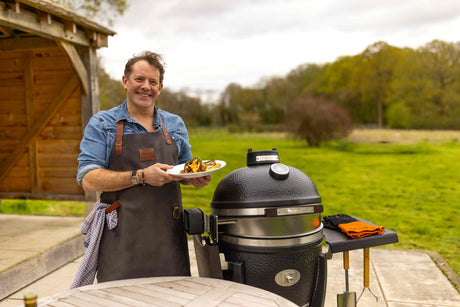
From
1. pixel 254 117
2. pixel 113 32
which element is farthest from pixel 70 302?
pixel 254 117

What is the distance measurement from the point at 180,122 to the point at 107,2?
11.6m

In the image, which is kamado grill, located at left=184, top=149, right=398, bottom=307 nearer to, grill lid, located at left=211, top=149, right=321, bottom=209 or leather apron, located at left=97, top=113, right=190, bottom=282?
grill lid, located at left=211, top=149, right=321, bottom=209

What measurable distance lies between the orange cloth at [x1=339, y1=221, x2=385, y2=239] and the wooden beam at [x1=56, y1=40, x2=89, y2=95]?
11.6 feet

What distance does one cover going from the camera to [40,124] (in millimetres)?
4891

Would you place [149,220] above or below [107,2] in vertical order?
below

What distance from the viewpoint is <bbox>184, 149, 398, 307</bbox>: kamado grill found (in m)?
1.77

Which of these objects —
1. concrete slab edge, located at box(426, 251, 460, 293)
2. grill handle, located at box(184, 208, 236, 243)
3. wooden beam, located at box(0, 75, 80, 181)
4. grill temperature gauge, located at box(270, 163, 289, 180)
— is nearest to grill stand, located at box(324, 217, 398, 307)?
grill temperature gauge, located at box(270, 163, 289, 180)

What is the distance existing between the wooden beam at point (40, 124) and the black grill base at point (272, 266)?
3658 mm

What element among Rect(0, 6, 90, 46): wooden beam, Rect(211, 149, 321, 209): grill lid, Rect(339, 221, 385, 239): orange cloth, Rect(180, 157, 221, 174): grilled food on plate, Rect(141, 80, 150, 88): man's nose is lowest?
Rect(339, 221, 385, 239): orange cloth

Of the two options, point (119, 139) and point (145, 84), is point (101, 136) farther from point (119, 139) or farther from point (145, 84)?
point (145, 84)

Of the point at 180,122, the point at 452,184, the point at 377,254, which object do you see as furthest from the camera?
the point at 452,184

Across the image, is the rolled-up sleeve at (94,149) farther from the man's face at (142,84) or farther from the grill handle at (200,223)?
the grill handle at (200,223)

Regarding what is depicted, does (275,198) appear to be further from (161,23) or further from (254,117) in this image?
(254,117)

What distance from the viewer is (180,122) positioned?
209 cm
